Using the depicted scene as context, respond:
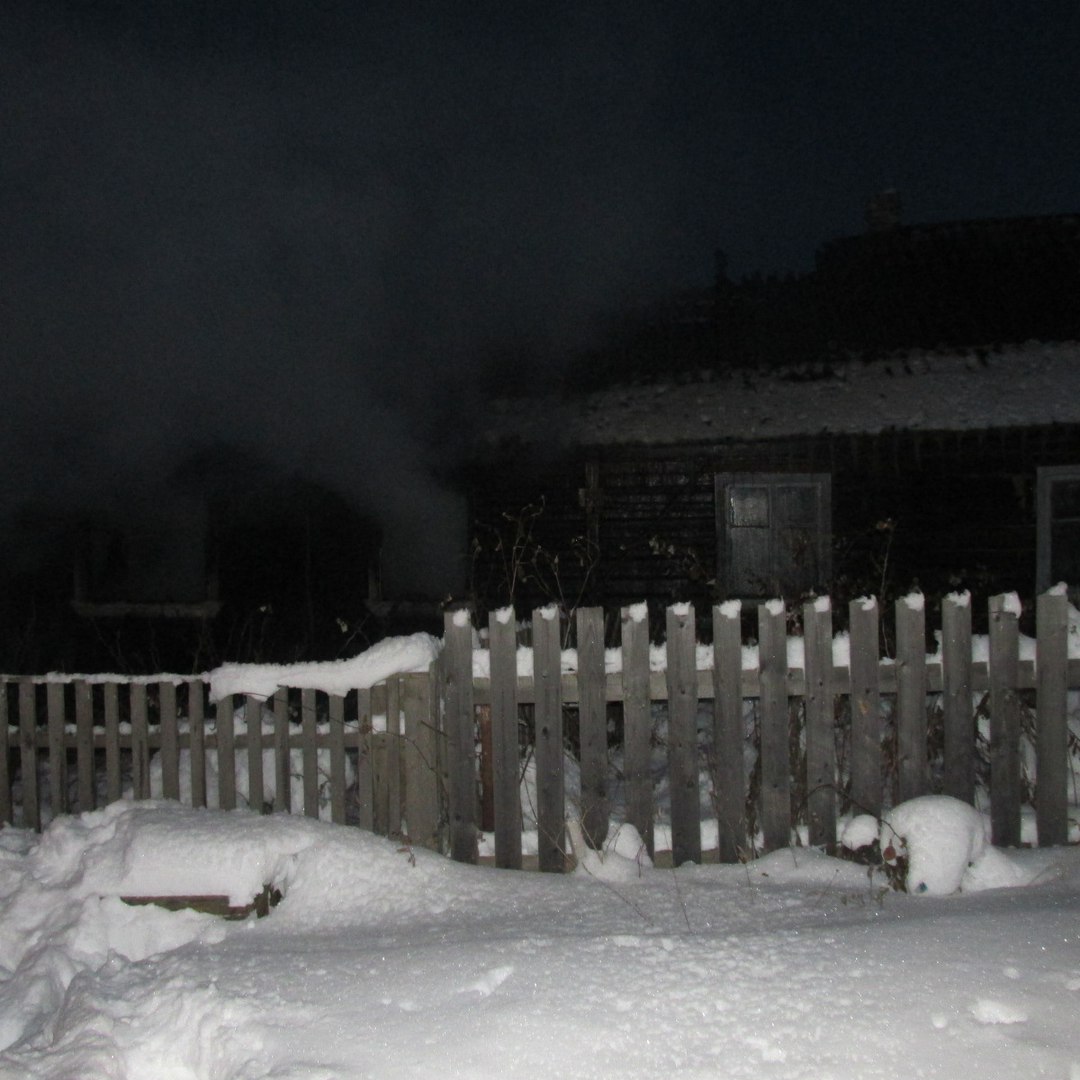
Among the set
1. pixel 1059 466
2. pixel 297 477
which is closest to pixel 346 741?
pixel 297 477

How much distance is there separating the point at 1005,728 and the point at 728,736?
1.21m

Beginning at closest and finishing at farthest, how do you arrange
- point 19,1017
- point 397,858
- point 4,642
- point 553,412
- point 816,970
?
point 816,970
point 19,1017
point 397,858
point 4,642
point 553,412

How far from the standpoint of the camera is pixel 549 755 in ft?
13.9

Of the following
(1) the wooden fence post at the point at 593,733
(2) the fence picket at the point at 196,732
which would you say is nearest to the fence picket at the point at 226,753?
(2) the fence picket at the point at 196,732

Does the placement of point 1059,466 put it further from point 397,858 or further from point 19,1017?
point 19,1017

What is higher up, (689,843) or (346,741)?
(346,741)

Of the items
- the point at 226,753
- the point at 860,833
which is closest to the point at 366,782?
the point at 226,753

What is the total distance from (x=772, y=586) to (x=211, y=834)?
7.27 meters

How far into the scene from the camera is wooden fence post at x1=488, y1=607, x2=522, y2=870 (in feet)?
13.9

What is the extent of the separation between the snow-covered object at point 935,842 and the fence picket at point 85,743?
3869mm

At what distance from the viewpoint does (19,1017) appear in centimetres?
331

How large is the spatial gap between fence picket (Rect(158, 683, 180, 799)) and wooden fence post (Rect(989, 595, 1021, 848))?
3907mm

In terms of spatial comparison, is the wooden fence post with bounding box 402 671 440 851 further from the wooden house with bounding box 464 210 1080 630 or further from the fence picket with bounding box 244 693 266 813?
the wooden house with bounding box 464 210 1080 630

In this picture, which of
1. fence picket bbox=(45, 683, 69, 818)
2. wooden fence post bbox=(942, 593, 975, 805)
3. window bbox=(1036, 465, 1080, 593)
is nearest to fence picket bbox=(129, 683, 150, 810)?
fence picket bbox=(45, 683, 69, 818)
